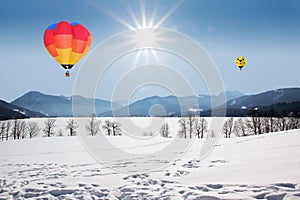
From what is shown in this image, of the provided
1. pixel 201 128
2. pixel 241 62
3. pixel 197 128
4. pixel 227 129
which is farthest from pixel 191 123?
pixel 241 62

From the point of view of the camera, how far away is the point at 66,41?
18.8m

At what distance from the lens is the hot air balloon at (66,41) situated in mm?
18859

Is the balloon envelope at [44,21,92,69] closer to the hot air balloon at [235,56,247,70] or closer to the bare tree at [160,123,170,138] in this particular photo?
the hot air balloon at [235,56,247,70]

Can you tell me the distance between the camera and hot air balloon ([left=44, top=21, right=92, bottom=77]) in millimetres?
18859

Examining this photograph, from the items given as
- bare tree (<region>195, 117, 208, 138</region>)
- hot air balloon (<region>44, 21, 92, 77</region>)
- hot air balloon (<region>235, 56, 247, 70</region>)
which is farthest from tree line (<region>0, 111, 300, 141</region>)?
hot air balloon (<region>44, 21, 92, 77</region>)

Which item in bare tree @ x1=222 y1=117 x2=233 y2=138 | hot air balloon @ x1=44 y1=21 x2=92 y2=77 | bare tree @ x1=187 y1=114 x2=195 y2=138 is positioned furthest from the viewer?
bare tree @ x1=187 y1=114 x2=195 y2=138

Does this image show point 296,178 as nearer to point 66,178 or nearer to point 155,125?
point 66,178

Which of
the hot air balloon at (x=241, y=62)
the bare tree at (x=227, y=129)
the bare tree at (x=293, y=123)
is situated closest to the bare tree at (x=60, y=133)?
the bare tree at (x=227, y=129)

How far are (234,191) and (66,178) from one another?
7477mm

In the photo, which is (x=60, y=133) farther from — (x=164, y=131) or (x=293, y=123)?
(x=293, y=123)

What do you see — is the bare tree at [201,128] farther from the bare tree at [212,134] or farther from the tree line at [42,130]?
the tree line at [42,130]

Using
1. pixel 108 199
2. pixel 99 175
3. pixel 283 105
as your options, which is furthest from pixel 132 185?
pixel 283 105

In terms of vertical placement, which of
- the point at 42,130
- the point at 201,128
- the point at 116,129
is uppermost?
the point at 42,130

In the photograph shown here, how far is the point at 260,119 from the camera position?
65.4 m
